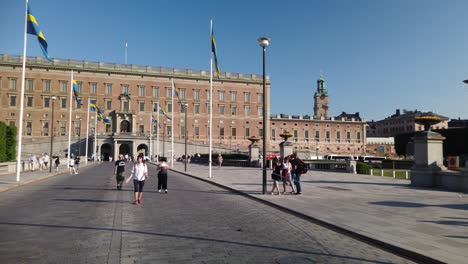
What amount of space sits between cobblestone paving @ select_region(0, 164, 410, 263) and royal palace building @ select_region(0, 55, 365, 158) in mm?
61117

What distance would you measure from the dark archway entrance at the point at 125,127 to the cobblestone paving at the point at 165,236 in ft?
256

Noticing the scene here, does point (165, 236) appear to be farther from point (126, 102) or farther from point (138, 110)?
point (138, 110)

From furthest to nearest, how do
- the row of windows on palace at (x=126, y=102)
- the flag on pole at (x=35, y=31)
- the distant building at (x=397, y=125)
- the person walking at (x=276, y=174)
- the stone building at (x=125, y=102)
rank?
the distant building at (x=397, y=125)
the row of windows on palace at (x=126, y=102)
the stone building at (x=125, y=102)
the flag on pole at (x=35, y=31)
the person walking at (x=276, y=174)

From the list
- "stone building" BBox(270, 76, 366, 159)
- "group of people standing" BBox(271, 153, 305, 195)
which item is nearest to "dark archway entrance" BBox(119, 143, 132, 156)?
"stone building" BBox(270, 76, 366, 159)

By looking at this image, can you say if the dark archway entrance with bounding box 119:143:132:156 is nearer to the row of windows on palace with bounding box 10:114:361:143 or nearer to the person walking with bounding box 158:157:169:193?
the row of windows on palace with bounding box 10:114:361:143

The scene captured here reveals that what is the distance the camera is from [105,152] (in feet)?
287

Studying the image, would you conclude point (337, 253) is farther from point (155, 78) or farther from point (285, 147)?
point (155, 78)

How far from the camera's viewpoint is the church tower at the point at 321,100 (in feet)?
461

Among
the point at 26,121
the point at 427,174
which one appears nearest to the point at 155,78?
the point at 26,121

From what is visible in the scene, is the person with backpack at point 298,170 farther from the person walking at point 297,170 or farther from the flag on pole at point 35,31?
the flag on pole at point 35,31

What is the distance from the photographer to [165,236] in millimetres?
7875

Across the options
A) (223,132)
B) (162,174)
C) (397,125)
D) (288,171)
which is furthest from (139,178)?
(397,125)

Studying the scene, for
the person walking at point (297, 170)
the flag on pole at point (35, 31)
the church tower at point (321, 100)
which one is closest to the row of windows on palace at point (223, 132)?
the church tower at point (321, 100)

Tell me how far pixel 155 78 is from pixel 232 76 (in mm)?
20683
